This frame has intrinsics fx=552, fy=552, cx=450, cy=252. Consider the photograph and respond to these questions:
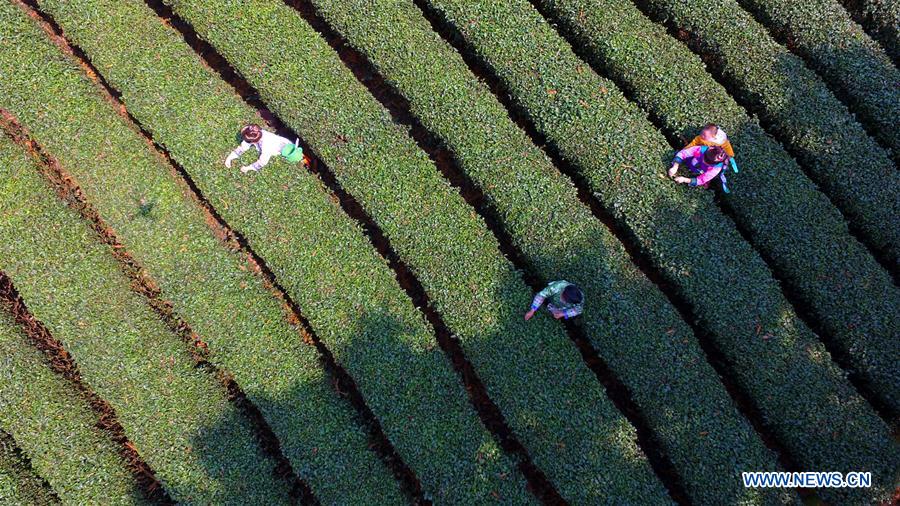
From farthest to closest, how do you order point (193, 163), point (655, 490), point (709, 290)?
point (193, 163), point (709, 290), point (655, 490)

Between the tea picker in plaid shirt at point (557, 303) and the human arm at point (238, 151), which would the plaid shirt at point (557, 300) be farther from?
the human arm at point (238, 151)

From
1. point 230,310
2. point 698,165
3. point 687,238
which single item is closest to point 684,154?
point 698,165

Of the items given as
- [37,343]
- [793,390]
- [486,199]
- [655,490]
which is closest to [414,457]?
[655,490]

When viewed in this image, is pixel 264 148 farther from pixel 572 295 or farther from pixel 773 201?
pixel 773 201

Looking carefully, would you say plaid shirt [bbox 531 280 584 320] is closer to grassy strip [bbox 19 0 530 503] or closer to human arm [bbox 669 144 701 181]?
grassy strip [bbox 19 0 530 503]

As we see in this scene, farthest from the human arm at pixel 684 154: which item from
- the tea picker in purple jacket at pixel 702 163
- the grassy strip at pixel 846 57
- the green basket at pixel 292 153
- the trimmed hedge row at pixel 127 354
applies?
the trimmed hedge row at pixel 127 354

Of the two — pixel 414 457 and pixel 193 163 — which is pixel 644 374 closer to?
pixel 414 457
